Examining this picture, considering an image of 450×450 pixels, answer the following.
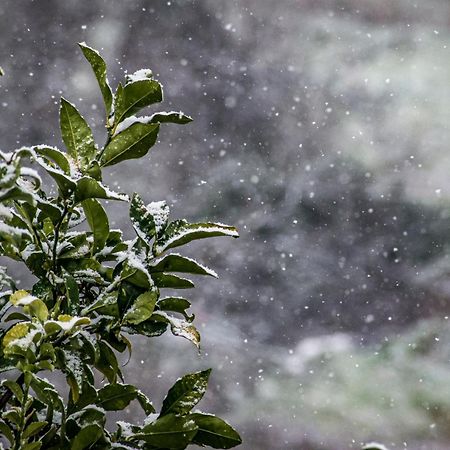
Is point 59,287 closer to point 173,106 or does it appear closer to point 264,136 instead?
point 173,106

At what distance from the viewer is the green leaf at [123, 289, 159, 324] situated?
0.53 m

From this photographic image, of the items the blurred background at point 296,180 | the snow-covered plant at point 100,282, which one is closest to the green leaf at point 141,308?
the snow-covered plant at point 100,282

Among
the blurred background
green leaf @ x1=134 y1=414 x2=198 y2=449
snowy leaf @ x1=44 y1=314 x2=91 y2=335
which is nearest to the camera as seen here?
snowy leaf @ x1=44 y1=314 x2=91 y2=335

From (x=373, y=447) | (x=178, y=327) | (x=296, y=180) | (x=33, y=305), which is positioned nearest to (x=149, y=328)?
(x=178, y=327)

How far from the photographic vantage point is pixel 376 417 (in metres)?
7.88

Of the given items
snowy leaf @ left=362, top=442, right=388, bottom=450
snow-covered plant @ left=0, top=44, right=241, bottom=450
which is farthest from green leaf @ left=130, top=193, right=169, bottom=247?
snowy leaf @ left=362, top=442, right=388, bottom=450

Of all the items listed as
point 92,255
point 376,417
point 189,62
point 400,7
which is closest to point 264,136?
point 189,62

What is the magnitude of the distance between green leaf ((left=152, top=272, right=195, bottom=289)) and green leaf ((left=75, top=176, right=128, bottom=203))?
8cm

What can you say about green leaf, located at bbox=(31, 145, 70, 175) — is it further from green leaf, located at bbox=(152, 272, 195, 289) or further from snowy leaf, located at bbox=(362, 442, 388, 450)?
snowy leaf, located at bbox=(362, 442, 388, 450)

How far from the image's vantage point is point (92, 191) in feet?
1.75

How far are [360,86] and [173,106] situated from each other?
293 centimetres

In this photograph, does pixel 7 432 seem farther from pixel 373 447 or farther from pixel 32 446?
pixel 373 447

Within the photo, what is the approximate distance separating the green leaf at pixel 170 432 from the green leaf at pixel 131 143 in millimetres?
216

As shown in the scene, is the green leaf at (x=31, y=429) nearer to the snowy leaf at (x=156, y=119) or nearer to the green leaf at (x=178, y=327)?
the green leaf at (x=178, y=327)
